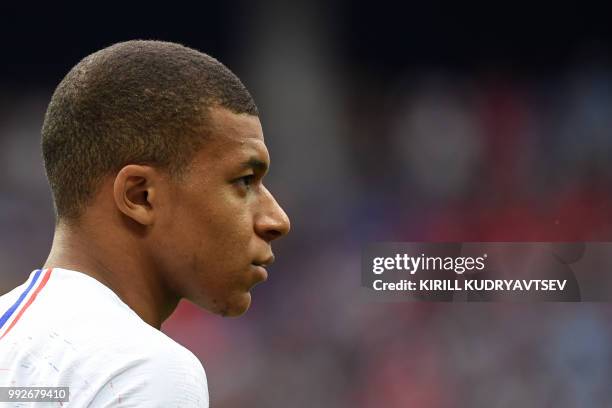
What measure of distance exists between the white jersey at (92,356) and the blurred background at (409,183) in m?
2.89

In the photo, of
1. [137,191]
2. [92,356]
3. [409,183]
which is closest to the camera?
[92,356]

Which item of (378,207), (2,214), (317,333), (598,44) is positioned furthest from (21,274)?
(598,44)

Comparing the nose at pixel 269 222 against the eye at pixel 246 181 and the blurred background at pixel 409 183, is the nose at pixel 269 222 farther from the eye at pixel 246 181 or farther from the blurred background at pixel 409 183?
the blurred background at pixel 409 183

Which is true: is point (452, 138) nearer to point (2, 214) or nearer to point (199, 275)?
point (2, 214)

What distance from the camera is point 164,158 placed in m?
0.79

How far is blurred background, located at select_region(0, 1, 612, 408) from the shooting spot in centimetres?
A: 346

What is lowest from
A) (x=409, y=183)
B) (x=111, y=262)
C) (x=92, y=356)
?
(x=92, y=356)

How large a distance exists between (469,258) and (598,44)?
3.34 feet

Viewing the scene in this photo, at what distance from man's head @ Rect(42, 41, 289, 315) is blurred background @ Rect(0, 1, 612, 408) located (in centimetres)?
275

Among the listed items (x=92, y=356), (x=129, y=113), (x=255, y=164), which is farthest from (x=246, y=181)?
(x=92, y=356)

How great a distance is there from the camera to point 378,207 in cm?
356

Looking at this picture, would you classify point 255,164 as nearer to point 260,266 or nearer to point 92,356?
point 260,266

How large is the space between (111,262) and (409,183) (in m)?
2.85

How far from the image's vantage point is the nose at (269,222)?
85 centimetres
